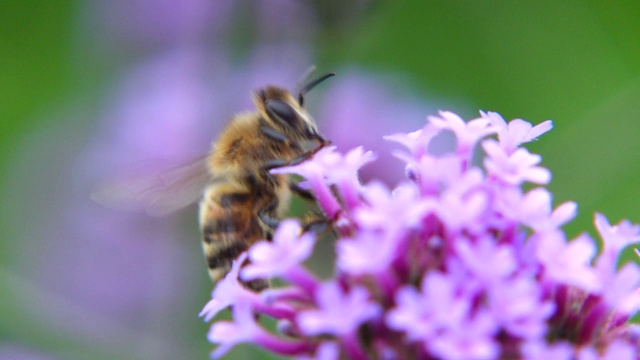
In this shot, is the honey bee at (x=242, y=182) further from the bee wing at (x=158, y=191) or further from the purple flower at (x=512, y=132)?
the purple flower at (x=512, y=132)

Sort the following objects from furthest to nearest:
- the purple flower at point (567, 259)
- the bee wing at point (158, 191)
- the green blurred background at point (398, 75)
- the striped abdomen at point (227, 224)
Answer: the green blurred background at point (398, 75), the bee wing at point (158, 191), the striped abdomen at point (227, 224), the purple flower at point (567, 259)

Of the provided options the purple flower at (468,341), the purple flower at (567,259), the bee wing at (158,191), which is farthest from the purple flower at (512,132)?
the bee wing at (158,191)

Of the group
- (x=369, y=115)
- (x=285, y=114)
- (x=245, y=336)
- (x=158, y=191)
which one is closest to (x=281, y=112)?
(x=285, y=114)

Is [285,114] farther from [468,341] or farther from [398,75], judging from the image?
[398,75]

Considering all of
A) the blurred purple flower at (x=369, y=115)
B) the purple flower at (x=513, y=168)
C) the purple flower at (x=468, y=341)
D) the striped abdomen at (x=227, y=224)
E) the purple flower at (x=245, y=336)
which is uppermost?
the blurred purple flower at (x=369, y=115)

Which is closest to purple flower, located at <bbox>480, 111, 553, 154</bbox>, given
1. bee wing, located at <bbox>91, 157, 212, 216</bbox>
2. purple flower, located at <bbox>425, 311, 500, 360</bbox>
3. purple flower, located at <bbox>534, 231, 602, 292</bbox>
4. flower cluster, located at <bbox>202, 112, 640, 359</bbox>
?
flower cluster, located at <bbox>202, 112, 640, 359</bbox>

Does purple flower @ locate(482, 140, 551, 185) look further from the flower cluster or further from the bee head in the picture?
the bee head

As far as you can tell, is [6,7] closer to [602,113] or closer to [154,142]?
[154,142]
